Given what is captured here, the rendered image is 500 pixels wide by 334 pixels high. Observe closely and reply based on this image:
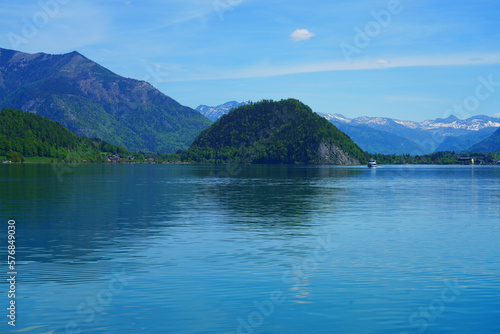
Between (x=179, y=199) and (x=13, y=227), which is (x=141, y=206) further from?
(x=13, y=227)

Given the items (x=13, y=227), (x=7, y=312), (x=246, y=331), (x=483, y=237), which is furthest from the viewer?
(x=13, y=227)

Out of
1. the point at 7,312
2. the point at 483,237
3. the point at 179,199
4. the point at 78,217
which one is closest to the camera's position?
the point at 7,312

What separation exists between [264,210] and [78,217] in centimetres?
2508

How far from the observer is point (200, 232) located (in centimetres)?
4938

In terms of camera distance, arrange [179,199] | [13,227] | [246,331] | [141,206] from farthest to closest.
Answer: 1. [179,199]
2. [141,206]
3. [13,227]
4. [246,331]

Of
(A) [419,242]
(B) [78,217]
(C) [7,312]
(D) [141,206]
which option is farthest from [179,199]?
(C) [7,312]

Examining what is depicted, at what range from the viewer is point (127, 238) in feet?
148

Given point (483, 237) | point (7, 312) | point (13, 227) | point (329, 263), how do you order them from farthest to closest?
1. point (13, 227)
2. point (483, 237)
3. point (329, 263)
4. point (7, 312)

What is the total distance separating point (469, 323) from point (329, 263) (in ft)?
41.5

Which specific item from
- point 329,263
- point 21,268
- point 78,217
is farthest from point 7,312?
point 78,217

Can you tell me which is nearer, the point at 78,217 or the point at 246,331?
the point at 246,331

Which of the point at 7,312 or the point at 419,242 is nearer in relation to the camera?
the point at 7,312

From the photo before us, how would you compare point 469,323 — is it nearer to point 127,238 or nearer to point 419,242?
point 419,242

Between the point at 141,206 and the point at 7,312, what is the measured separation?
174ft
